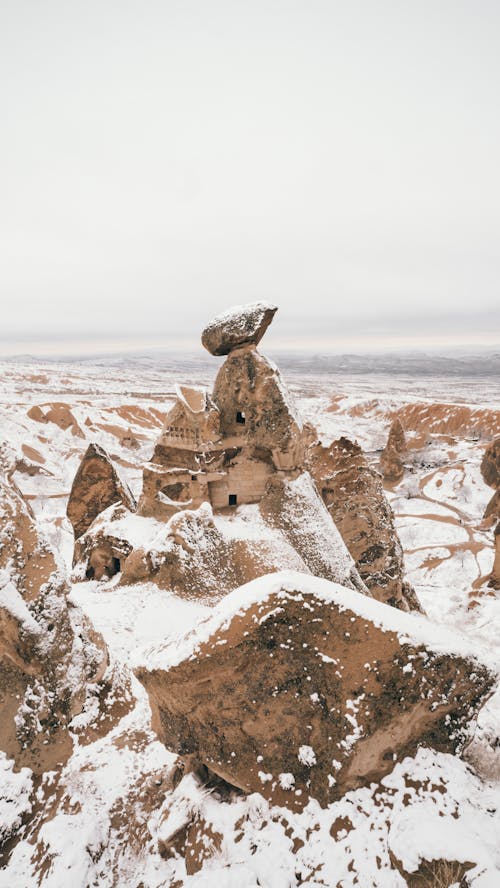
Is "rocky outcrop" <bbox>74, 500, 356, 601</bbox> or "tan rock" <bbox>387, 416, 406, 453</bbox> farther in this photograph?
"tan rock" <bbox>387, 416, 406, 453</bbox>

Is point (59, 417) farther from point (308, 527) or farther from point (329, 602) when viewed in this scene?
point (329, 602)

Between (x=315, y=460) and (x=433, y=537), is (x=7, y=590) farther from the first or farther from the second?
(x=433, y=537)

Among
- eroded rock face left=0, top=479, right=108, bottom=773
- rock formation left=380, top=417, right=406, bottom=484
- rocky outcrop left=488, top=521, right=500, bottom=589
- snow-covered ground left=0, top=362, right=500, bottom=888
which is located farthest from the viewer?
rock formation left=380, top=417, right=406, bottom=484

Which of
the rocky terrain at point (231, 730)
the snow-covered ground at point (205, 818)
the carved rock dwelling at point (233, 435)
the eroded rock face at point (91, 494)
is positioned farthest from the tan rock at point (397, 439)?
the snow-covered ground at point (205, 818)

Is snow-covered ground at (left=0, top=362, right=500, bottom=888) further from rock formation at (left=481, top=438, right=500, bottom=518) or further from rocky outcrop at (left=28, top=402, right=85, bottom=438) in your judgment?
rocky outcrop at (left=28, top=402, right=85, bottom=438)

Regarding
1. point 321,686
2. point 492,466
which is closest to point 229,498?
point 321,686

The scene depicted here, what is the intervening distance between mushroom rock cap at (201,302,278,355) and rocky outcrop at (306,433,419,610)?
698 centimetres

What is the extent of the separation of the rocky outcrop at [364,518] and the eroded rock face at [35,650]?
1219cm

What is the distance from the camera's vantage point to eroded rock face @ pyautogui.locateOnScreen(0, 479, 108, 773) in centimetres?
758

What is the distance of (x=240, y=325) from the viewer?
49.8 ft

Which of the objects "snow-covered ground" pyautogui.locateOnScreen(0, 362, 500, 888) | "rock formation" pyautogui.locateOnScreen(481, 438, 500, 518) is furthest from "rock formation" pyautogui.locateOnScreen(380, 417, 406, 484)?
"snow-covered ground" pyautogui.locateOnScreen(0, 362, 500, 888)

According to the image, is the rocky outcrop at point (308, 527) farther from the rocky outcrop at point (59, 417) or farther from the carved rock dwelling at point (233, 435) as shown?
the rocky outcrop at point (59, 417)

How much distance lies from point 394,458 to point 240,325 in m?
45.5

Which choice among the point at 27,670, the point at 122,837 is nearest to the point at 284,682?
the point at 122,837
